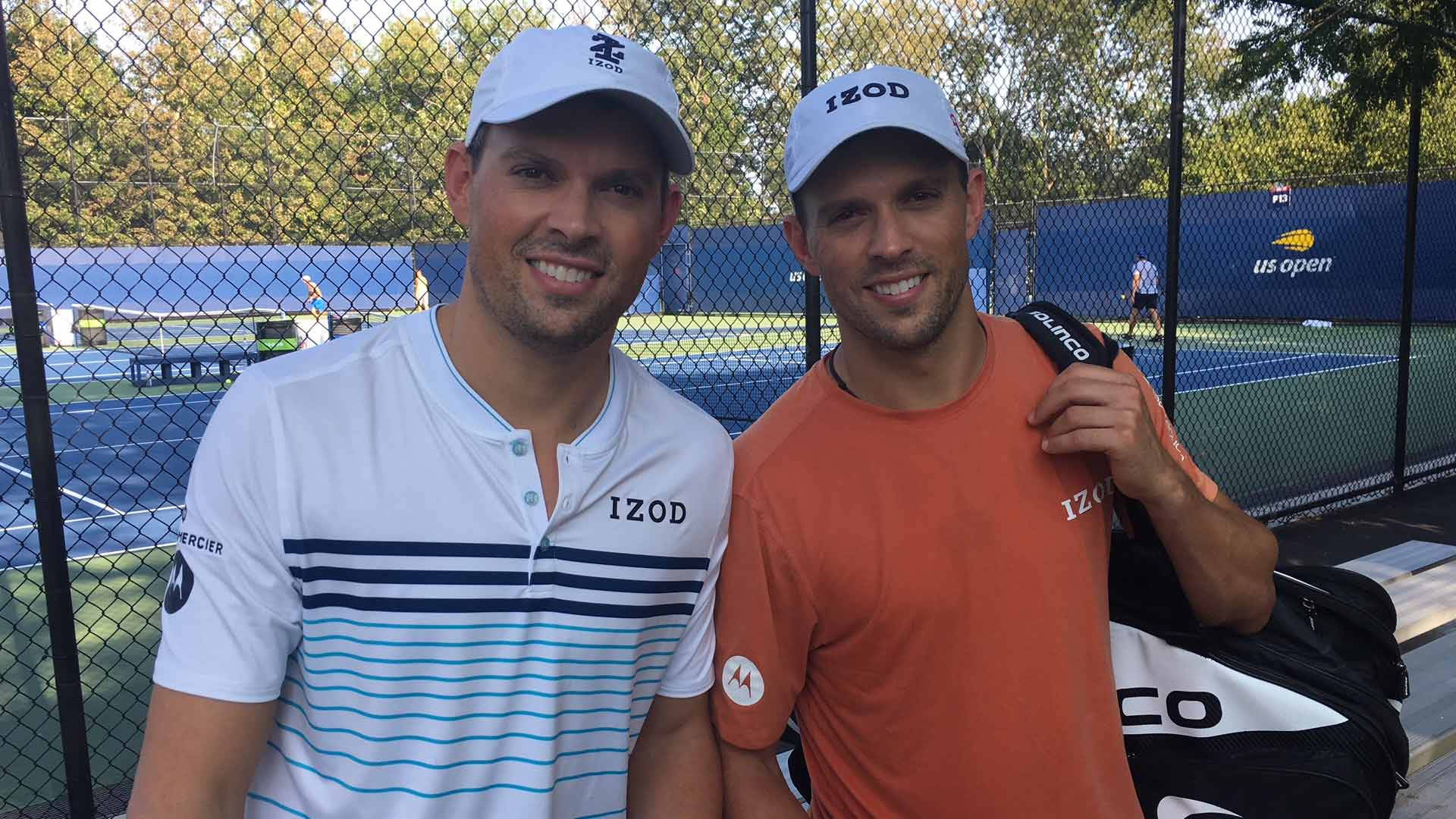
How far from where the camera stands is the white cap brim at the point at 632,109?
1.47 m

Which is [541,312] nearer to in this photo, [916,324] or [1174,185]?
[916,324]

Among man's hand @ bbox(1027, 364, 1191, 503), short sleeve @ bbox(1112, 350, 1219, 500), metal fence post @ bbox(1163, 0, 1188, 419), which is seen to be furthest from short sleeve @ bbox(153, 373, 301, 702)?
metal fence post @ bbox(1163, 0, 1188, 419)

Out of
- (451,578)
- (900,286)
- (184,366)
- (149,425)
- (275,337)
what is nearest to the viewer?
(451,578)

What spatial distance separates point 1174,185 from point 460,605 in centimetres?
482

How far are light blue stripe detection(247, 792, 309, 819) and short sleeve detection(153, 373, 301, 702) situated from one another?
200mm

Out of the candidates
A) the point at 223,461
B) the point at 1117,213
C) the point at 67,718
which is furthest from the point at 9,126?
the point at 1117,213

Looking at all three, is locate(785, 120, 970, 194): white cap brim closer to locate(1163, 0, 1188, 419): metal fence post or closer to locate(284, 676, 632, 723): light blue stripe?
locate(284, 676, 632, 723): light blue stripe

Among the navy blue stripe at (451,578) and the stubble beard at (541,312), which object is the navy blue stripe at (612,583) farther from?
the stubble beard at (541,312)

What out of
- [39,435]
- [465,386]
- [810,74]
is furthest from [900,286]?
[39,435]

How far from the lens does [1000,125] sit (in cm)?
1260

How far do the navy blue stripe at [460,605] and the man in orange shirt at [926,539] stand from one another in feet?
1.02

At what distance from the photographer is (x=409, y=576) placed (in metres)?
1.42

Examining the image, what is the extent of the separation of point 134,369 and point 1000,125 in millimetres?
12876

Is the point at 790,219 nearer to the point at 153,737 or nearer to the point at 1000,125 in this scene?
the point at 153,737
